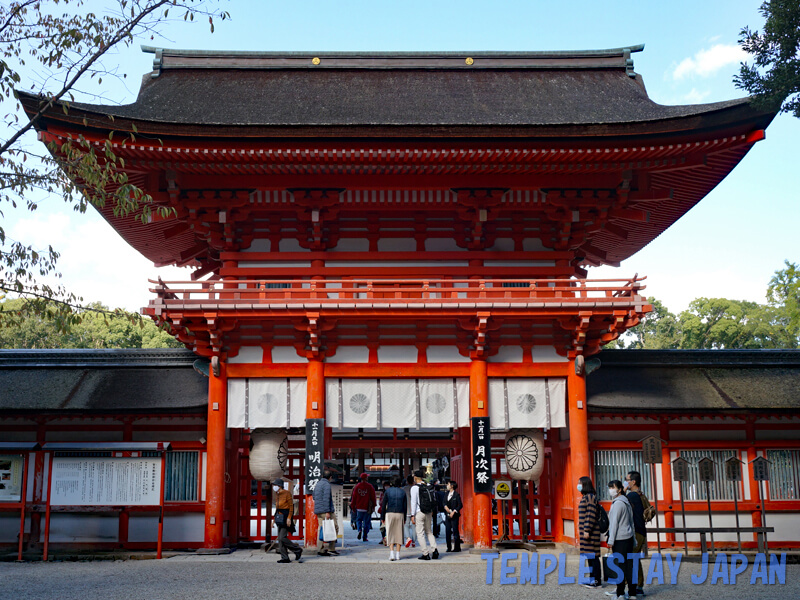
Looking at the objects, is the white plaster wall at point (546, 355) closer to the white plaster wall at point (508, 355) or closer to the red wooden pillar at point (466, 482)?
the white plaster wall at point (508, 355)

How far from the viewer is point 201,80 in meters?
19.0

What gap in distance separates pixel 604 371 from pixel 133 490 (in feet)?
34.0

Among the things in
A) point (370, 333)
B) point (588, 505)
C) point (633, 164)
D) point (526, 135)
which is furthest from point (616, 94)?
point (588, 505)

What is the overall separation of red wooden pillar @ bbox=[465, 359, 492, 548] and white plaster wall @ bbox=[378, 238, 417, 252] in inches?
116

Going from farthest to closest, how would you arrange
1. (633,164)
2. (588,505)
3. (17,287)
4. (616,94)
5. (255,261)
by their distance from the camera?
(616,94), (255,261), (633,164), (588,505), (17,287)

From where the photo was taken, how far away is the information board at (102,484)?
46.8 feet

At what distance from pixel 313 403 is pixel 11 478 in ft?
19.8

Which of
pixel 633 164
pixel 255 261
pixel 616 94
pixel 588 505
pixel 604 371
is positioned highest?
pixel 616 94

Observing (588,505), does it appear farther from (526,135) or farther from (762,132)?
(762,132)

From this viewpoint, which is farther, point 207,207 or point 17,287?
point 207,207

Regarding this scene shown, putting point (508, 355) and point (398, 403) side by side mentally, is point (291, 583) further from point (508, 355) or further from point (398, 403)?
point (508, 355)

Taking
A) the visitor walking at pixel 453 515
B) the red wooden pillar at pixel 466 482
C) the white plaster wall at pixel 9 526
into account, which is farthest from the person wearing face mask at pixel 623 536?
the white plaster wall at pixel 9 526

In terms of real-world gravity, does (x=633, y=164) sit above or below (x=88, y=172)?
above

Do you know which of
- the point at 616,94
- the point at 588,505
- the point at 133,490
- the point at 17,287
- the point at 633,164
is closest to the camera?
the point at 17,287
